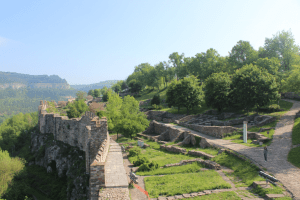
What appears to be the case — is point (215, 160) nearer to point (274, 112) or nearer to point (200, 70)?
point (274, 112)

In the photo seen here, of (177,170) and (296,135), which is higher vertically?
(296,135)

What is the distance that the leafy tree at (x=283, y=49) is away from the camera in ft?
149

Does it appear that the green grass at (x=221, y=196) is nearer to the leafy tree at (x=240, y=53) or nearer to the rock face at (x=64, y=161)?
the rock face at (x=64, y=161)

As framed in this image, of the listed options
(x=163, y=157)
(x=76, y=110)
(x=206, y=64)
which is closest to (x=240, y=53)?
(x=206, y=64)

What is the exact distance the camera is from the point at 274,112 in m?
32.9

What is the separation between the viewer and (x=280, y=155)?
16875 mm

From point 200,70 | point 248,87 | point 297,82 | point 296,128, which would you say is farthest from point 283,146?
point 200,70

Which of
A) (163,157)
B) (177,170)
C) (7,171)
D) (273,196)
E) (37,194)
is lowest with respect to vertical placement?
(37,194)

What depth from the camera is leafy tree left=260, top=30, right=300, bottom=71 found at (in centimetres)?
4550

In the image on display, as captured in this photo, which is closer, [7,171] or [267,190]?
[267,190]

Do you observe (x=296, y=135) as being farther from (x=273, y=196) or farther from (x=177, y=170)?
(x=177, y=170)

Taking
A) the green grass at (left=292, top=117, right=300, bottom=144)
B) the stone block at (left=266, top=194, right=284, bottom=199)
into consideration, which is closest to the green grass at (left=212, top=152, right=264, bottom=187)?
the stone block at (left=266, top=194, right=284, bottom=199)

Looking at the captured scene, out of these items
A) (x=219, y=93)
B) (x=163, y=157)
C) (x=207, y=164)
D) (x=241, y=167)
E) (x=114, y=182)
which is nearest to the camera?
(x=114, y=182)

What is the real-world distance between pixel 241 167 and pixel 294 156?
4.65 metres
